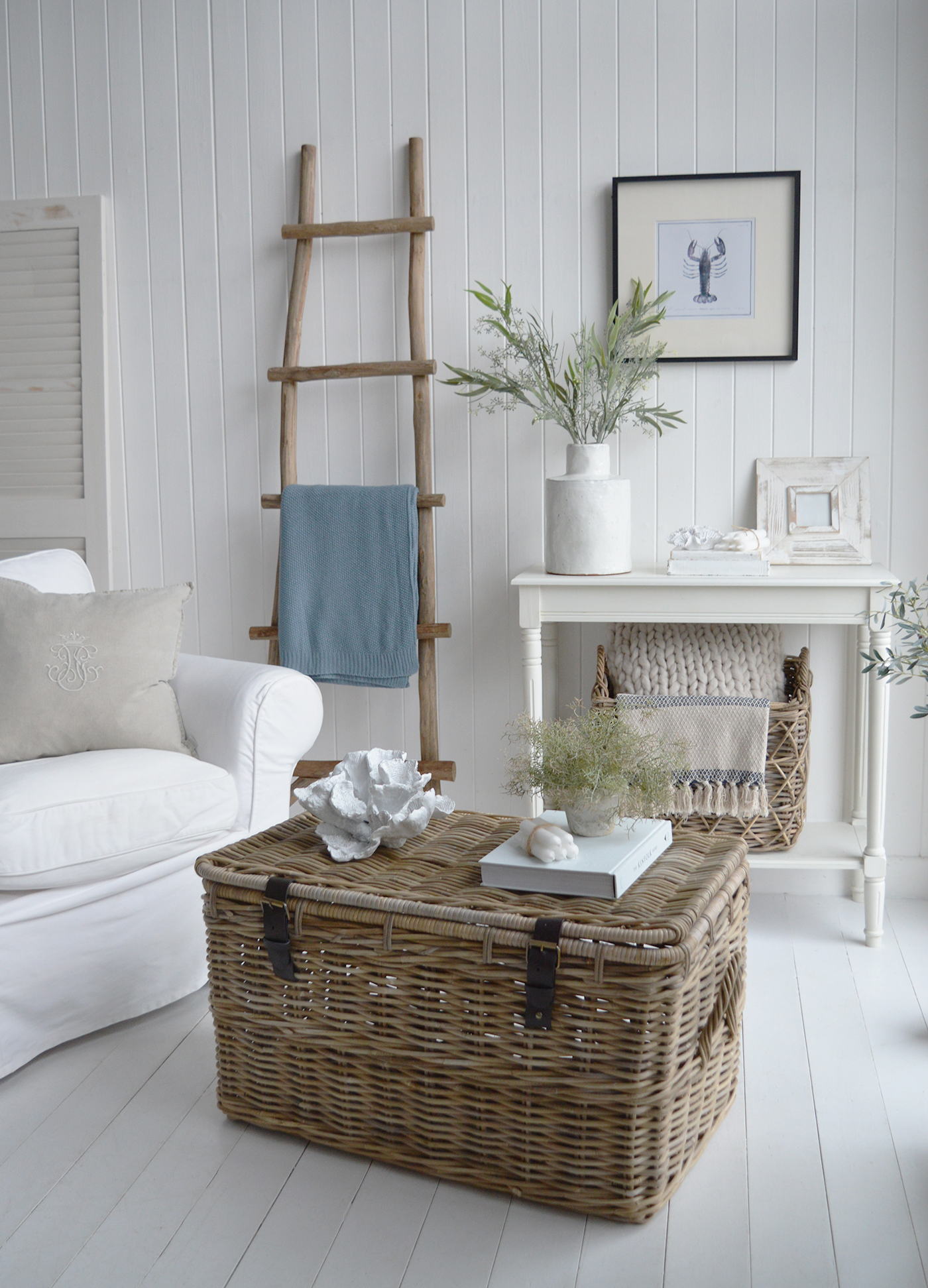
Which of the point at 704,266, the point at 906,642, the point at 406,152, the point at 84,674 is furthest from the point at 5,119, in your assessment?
the point at 906,642

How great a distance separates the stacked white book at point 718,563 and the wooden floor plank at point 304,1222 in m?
1.36

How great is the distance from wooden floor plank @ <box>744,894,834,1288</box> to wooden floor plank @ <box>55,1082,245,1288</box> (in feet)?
2.49

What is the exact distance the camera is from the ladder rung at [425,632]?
2658mm

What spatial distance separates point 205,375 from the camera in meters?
2.87

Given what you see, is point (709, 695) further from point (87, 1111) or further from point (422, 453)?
point (87, 1111)

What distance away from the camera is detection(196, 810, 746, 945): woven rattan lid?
4.61 ft

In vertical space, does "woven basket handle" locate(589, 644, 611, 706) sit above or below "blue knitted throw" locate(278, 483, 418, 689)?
below

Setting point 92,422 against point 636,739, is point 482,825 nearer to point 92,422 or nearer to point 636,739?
point 636,739

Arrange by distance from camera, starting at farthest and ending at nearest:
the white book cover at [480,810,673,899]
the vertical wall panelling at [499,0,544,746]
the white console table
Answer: the vertical wall panelling at [499,0,544,746] < the white console table < the white book cover at [480,810,673,899]

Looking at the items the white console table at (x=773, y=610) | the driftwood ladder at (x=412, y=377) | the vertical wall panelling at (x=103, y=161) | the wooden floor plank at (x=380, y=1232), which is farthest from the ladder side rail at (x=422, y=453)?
the wooden floor plank at (x=380, y=1232)

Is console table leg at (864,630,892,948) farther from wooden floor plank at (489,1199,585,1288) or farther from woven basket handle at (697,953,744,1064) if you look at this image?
wooden floor plank at (489,1199,585,1288)

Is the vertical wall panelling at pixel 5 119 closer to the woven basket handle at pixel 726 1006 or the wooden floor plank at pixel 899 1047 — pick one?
the woven basket handle at pixel 726 1006

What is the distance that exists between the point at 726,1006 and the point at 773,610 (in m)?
1.00

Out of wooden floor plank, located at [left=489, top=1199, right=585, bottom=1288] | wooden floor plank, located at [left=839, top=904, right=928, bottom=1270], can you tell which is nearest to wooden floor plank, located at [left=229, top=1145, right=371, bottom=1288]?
wooden floor plank, located at [left=489, top=1199, right=585, bottom=1288]
